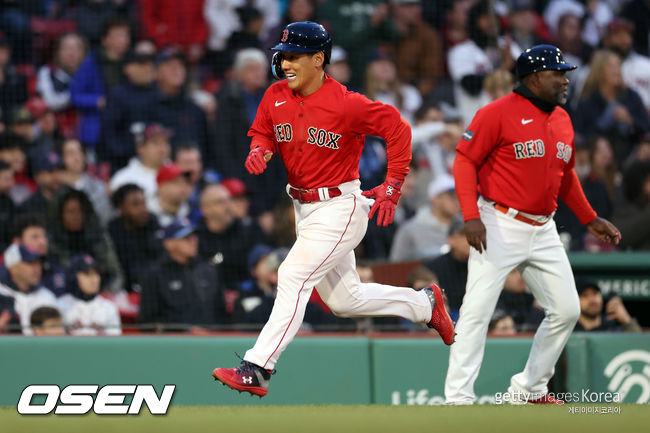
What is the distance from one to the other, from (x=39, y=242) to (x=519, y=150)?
154 inches

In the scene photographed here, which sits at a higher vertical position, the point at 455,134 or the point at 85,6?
the point at 85,6

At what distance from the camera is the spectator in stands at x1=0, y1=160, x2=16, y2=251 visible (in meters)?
8.19

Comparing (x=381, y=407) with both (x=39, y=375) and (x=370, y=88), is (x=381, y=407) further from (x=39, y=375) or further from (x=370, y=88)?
(x=370, y=88)

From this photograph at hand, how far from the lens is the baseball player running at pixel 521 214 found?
5402 mm

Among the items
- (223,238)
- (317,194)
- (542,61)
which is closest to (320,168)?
(317,194)

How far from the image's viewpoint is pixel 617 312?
693 centimetres

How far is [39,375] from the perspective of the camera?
6430 mm

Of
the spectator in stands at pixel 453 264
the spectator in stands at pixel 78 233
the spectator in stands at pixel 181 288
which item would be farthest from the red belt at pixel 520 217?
the spectator in stands at pixel 78 233

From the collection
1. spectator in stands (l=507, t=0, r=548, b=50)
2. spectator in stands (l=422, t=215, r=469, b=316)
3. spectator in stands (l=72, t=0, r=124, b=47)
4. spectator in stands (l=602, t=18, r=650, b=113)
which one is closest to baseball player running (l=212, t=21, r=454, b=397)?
spectator in stands (l=422, t=215, r=469, b=316)

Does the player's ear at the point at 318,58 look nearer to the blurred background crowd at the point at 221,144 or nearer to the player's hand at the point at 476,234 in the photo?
the player's hand at the point at 476,234

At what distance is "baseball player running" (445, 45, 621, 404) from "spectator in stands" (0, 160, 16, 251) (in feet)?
13.6

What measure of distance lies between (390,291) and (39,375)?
7.94ft

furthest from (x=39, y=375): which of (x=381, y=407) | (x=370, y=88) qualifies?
(x=370, y=88)

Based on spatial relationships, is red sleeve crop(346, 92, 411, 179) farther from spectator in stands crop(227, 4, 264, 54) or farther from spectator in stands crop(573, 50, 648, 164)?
spectator in stands crop(227, 4, 264, 54)
